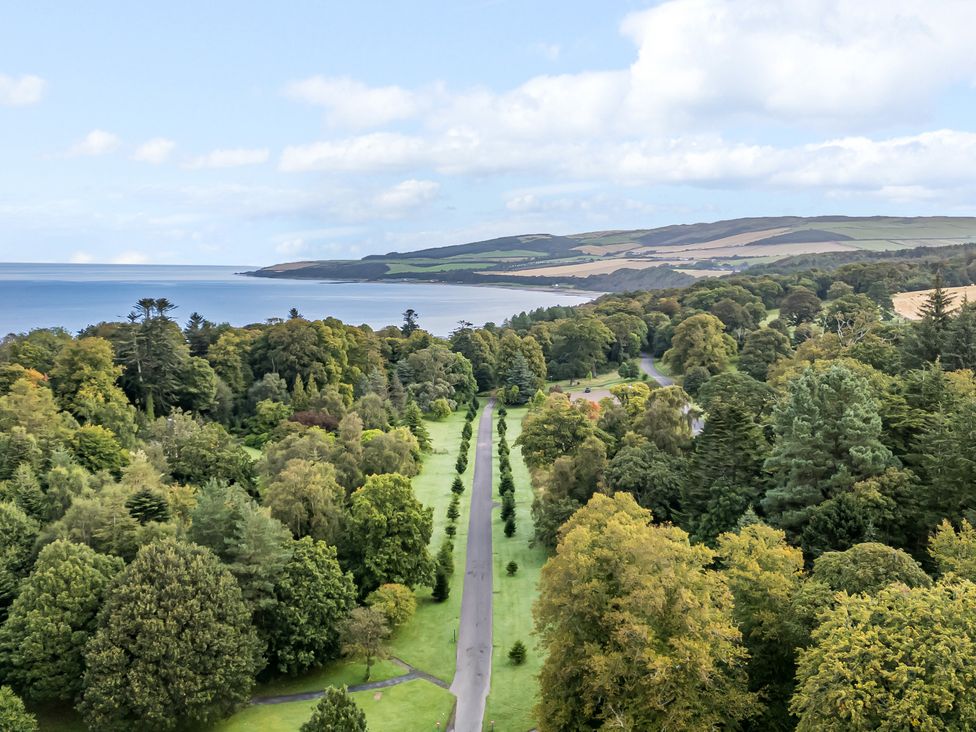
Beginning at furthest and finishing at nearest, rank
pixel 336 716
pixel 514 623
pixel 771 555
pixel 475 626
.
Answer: pixel 475 626
pixel 514 623
pixel 771 555
pixel 336 716

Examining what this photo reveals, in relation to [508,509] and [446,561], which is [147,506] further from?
[508,509]

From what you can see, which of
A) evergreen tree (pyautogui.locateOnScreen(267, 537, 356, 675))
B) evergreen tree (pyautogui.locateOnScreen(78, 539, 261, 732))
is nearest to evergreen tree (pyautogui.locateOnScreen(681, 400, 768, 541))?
evergreen tree (pyautogui.locateOnScreen(267, 537, 356, 675))

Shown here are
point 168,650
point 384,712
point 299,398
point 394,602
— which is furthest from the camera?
point 299,398

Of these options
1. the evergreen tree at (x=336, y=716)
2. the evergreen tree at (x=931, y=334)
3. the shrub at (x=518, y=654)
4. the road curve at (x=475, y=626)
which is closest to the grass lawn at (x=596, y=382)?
the road curve at (x=475, y=626)

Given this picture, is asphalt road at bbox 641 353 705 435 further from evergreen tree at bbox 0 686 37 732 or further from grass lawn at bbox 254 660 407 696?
evergreen tree at bbox 0 686 37 732

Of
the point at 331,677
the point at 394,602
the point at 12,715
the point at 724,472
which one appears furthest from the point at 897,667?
the point at 12,715
